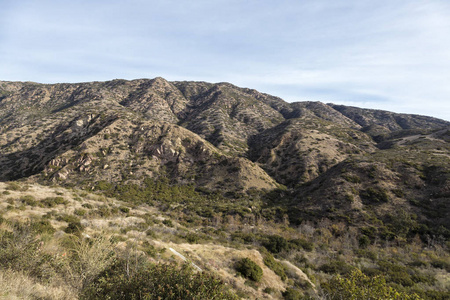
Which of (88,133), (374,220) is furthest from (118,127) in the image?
(374,220)

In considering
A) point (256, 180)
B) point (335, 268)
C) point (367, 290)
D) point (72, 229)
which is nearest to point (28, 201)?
point (72, 229)

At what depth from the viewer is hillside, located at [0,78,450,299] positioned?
2082cm

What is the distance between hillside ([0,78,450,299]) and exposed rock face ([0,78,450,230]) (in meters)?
0.35

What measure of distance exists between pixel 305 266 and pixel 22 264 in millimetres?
19517

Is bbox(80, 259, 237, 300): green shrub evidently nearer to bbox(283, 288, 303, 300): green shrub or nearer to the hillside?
the hillside

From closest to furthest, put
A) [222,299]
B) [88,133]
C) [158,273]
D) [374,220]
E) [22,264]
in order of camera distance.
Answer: [222,299], [158,273], [22,264], [374,220], [88,133]

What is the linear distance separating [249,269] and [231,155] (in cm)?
6518

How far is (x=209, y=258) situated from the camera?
13.4 m

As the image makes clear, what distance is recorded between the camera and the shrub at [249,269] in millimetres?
12271

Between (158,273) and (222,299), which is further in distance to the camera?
(158,273)

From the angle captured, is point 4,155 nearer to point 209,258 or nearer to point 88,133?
point 88,133

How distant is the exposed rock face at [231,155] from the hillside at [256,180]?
13.9 inches

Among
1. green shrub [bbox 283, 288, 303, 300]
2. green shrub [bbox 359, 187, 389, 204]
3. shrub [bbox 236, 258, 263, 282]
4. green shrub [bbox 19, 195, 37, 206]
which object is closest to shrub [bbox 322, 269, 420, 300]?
green shrub [bbox 283, 288, 303, 300]

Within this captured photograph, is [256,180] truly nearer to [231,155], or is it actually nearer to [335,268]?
[231,155]
